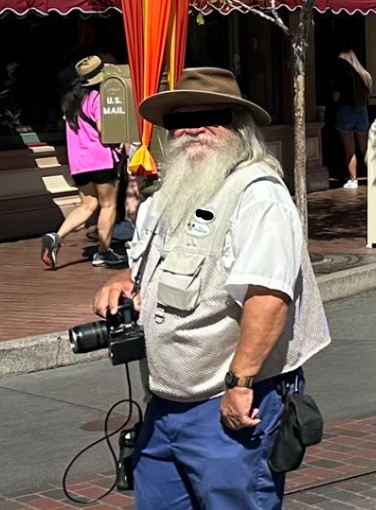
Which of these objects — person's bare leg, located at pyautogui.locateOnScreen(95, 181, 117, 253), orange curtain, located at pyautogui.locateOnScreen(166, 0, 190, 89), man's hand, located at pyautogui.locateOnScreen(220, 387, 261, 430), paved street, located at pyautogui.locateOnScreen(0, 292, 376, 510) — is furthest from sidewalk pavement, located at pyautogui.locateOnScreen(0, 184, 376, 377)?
man's hand, located at pyautogui.locateOnScreen(220, 387, 261, 430)

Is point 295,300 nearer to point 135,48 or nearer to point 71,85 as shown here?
point 135,48

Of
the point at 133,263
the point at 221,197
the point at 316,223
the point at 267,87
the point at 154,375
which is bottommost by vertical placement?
the point at 316,223

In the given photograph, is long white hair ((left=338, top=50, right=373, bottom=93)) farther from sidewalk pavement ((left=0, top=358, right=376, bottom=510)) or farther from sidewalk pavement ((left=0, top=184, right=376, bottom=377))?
sidewalk pavement ((left=0, top=358, right=376, bottom=510))

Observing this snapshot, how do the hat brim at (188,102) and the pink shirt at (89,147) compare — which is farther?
the pink shirt at (89,147)

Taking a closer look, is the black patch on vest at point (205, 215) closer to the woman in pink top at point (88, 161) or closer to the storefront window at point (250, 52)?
the woman in pink top at point (88, 161)

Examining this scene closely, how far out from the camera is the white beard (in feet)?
11.2

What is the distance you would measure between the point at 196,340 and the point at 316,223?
377 inches

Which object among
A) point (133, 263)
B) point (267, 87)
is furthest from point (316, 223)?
point (133, 263)

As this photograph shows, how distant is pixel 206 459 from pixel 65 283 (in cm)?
657

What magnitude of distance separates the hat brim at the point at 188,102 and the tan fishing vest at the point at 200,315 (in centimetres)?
17

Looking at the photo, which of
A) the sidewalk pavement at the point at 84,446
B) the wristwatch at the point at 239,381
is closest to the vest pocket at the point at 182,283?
the wristwatch at the point at 239,381

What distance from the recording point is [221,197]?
339cm

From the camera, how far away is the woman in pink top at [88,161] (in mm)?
10305

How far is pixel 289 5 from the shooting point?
12188 millimetres
